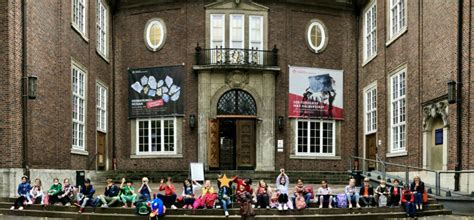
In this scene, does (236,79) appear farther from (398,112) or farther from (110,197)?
(110,197)

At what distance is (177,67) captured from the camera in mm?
28234

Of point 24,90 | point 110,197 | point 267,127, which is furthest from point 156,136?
point 110,197

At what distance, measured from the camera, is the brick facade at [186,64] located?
60.5ft

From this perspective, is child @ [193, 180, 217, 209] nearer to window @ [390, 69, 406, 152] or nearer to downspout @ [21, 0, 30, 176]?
downspout @ [21, 0, 30, 176]

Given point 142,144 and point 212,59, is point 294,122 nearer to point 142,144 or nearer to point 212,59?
point 212,59

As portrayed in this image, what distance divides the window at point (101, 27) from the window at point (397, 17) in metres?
13.1

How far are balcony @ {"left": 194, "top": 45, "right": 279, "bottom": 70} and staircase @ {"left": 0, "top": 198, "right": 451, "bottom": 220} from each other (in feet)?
38.3

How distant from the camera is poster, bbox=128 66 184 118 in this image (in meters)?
28.2

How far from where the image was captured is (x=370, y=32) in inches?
1102

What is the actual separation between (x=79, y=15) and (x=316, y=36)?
11505 mm

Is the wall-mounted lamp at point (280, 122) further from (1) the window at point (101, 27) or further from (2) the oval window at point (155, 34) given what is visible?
(1) the window at point (101, 27)

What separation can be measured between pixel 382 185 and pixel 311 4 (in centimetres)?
1349

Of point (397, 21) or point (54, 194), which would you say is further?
point (397, 21)

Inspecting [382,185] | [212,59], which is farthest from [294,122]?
[382,185]
